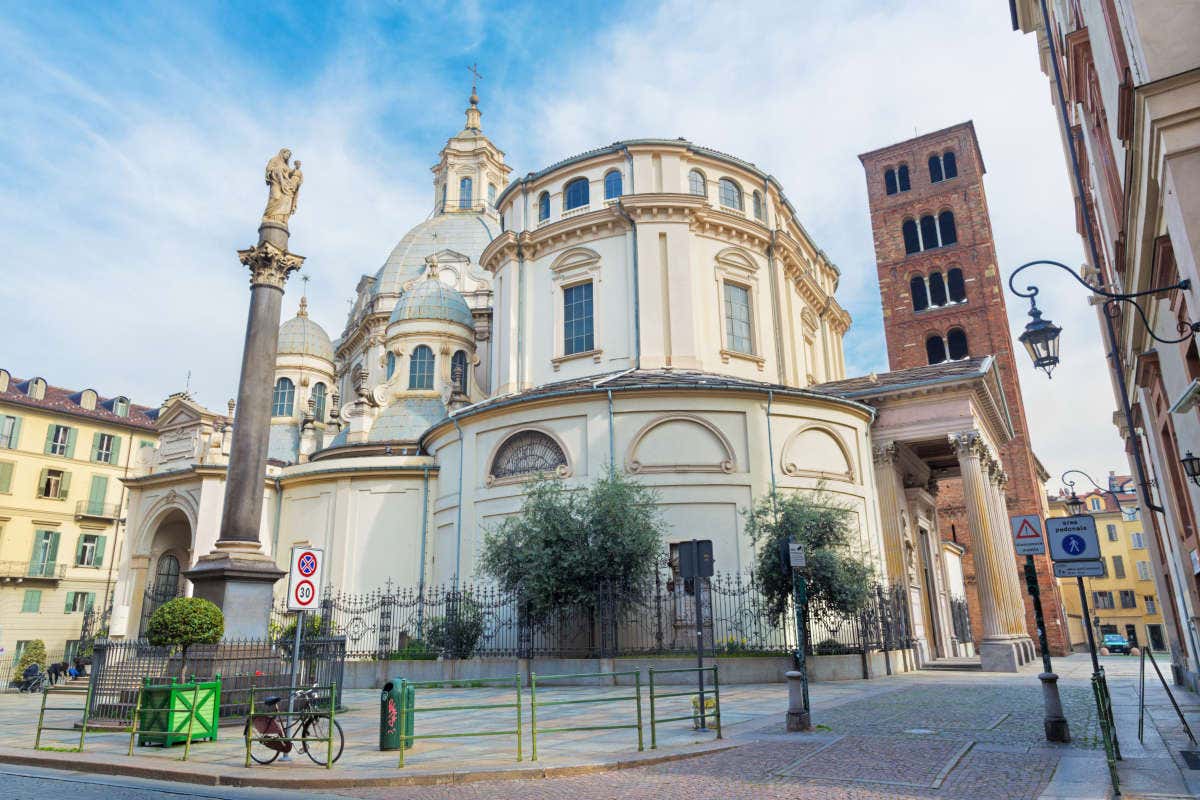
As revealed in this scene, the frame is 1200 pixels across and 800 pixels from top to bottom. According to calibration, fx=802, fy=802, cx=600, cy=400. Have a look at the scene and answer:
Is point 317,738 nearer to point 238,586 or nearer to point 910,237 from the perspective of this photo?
point 238,586

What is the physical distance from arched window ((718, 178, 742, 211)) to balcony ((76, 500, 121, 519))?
34.3 metres

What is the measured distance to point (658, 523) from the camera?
20297 mm

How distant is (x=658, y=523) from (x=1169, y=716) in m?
11.2

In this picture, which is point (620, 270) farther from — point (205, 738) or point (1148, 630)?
point (1148, 630)

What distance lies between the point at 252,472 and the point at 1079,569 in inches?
524

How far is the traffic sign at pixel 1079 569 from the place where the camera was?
833 cm

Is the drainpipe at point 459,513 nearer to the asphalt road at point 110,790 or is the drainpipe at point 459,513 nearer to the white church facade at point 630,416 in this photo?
the white church facade at point 630,416

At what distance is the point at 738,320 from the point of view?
2781 centimetres

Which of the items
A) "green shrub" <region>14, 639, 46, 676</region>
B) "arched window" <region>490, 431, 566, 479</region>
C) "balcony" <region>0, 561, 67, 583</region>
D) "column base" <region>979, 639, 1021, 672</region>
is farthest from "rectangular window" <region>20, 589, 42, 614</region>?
"column base" <region>979, 639, 1021, 672</region>

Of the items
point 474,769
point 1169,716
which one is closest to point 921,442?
point 1169,716

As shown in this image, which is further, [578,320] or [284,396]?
[284,396]

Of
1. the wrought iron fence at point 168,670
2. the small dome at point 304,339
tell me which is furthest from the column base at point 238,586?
the small dome at point 304,339

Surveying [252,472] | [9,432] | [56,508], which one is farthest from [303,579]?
[9,432]

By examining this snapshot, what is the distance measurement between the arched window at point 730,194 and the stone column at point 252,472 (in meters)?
16.9
